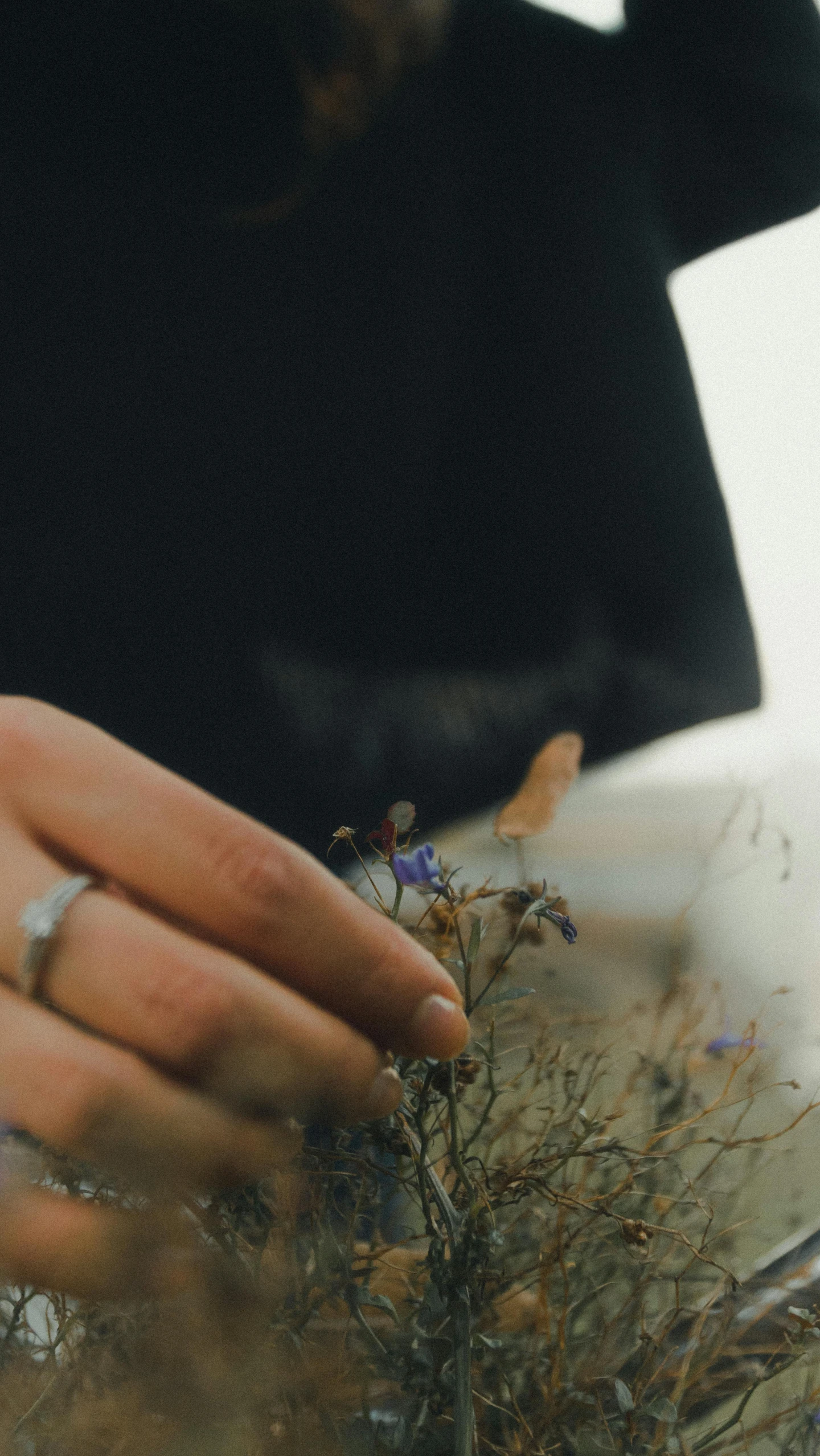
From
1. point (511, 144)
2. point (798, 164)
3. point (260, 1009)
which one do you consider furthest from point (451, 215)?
point (260, 1009)

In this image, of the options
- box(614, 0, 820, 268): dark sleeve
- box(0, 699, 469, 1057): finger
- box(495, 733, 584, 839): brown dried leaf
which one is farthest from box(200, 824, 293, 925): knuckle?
box(614, 0, 820, 268): dark sleeve

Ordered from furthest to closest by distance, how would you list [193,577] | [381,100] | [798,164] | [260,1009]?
[798,164], [381,100], [193,577], [260,1009]

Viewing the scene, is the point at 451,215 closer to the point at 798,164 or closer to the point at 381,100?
the point at 381,100

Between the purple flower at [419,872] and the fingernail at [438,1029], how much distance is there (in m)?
0.05

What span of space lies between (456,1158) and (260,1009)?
0.08 meters

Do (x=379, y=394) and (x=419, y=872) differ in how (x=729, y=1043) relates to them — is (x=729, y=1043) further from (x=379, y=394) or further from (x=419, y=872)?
(x=379, y=394)

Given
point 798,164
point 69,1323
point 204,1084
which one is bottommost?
point 69,1323

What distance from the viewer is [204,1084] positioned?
0.71 feet

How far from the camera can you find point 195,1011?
0.21 m

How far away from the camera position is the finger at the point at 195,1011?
8.4 inches

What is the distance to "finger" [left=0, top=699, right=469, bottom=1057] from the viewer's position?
22cm

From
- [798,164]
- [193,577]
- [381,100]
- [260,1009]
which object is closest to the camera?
[260,1009]

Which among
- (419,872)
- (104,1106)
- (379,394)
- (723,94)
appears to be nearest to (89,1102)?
(104,1106)

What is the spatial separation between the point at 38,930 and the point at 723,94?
670mm
